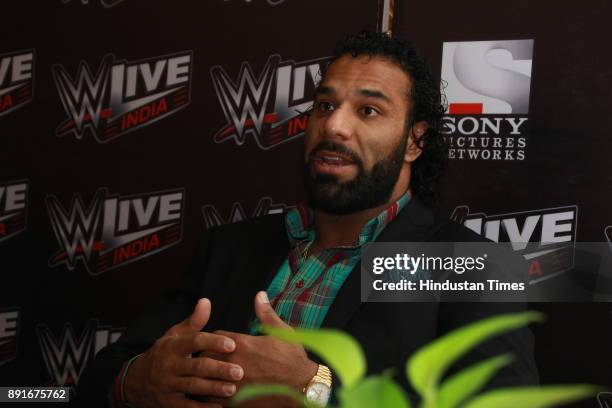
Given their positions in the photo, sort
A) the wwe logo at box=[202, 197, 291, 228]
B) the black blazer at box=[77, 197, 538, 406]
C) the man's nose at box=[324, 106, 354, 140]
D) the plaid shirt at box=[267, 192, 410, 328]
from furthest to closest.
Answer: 1. the wwe logo at box=[202, 197, 291, 228]
2. the man's nose at box=[324, 106, 354, 140]
3. the plaid shirt at box=[267, 192, 410, 328]
4. the black blazer at box=[77, 197, 538, 406]

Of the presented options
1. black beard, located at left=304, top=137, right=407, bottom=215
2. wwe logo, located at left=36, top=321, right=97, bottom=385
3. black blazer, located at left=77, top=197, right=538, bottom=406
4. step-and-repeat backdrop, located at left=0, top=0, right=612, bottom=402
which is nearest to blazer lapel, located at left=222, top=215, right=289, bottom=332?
black blazer, located at left=77, top=197, right=538, bottom=406

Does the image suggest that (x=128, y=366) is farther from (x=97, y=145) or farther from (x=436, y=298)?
(x=97, y=145)

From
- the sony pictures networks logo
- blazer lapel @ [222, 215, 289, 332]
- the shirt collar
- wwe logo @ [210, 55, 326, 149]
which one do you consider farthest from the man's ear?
wwe logo @ [210, 55, 326, 149]

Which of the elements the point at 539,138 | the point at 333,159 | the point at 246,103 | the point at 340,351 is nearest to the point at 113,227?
the point at 246,103

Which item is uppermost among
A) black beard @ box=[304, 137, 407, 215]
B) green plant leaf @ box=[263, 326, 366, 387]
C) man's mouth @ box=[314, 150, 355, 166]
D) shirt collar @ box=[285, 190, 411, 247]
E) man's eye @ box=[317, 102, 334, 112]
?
man's eye @ box=[317, 102, 334, 112]

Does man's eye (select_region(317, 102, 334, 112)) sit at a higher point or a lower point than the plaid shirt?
higher

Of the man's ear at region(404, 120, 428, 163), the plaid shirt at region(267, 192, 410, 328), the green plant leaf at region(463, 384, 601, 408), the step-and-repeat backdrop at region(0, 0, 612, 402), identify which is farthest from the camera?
the step-and-repeat backdrop at region(0, 0, 612, 402)

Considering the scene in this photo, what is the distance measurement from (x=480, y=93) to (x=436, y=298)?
769 millimetres

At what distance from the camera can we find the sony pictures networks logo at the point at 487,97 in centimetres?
202

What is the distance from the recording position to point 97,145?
240 cm

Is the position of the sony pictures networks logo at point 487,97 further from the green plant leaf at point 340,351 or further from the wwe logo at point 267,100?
the green plant leaf at point 340,351

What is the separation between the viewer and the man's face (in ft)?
5.63

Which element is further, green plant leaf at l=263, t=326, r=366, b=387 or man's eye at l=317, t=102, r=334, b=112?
man's eye at l=317, t=102, r=334, b=112
